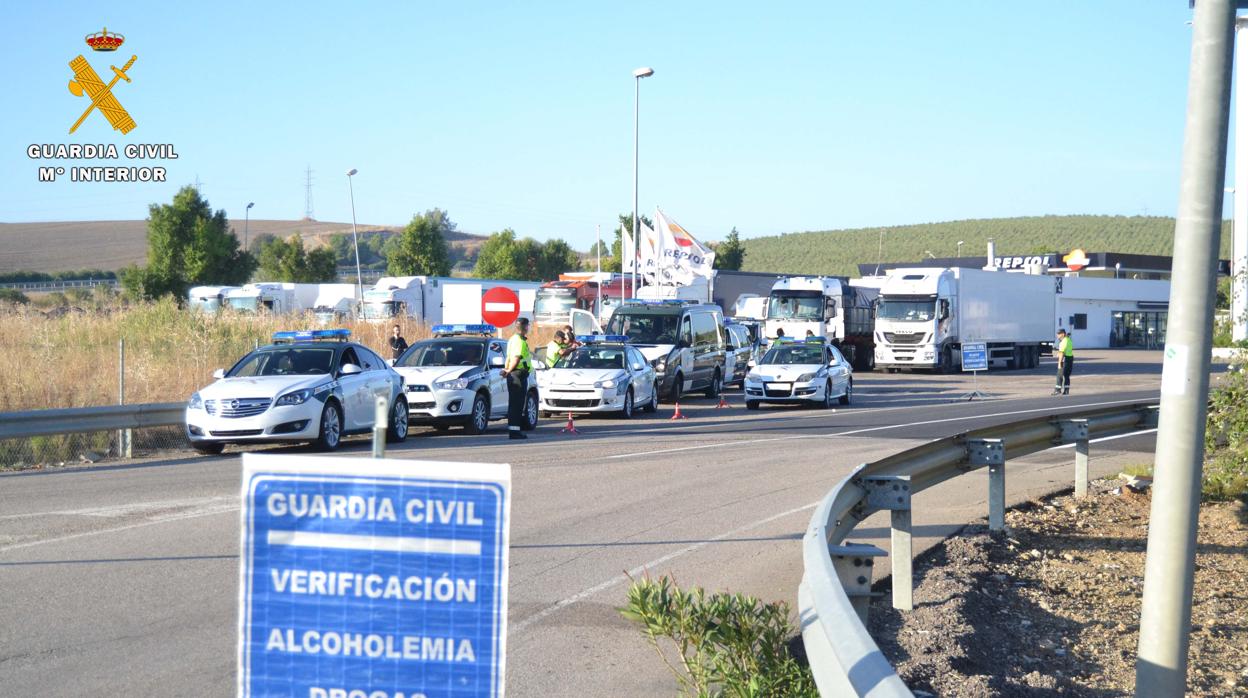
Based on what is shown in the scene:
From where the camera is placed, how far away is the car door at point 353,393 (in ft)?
58.2

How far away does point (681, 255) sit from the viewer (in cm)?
3800

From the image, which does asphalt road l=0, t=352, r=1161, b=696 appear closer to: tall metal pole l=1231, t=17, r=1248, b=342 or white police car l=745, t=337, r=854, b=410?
white police car l=745, t=337, r=854, b=410

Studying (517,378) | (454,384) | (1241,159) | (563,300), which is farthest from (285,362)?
(1241,159)

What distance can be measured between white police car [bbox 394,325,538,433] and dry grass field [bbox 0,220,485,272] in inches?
3061

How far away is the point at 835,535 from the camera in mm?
6965

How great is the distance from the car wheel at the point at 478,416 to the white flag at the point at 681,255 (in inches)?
691

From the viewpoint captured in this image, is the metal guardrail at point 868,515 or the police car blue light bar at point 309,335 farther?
the police car blue light bar at point 309,335

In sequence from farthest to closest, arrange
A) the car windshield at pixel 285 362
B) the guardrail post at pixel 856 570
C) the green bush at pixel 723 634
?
1. the car windshield at pixel 285 362
2. the guardrail post at pixel 856 570
3. the green bush at pixel 723 634

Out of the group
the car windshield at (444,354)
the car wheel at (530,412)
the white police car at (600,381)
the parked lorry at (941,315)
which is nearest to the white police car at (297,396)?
the car windshield at (444,354)

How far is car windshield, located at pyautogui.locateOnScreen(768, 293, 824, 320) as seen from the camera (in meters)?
44.4

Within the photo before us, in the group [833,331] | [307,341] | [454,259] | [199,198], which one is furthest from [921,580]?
[454,259]

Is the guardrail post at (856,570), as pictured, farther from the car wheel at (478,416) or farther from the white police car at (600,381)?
the white police car at (600,381)

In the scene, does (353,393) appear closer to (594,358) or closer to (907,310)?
(594,358)

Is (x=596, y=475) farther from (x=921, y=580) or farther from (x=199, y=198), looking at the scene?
(x=199, y=198)
